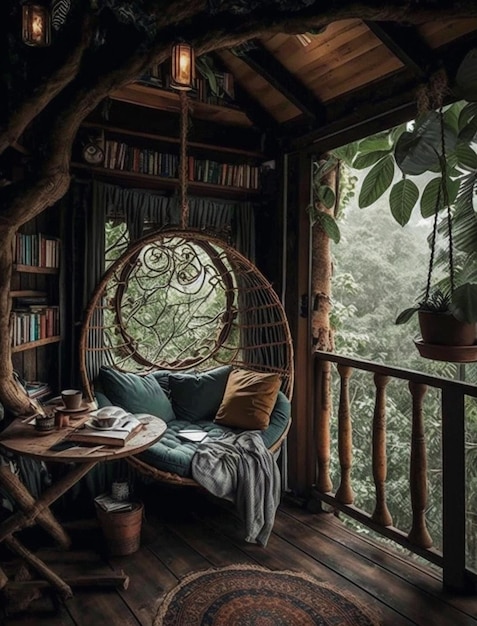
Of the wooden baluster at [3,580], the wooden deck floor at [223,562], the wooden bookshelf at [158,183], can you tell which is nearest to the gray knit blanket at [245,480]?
the wooden deck floor at [223,562]

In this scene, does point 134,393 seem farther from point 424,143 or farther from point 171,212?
point 424,143

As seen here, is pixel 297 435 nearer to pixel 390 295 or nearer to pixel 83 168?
pixel 83 168

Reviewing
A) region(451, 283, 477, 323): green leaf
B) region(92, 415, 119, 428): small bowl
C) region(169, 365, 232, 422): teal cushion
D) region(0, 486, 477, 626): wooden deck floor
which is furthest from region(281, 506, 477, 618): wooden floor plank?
region(92, 415, 119, 428): small bowl

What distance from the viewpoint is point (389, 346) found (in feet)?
25.0

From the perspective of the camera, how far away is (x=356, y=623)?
6.89 feet

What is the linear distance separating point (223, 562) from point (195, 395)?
1.11 m

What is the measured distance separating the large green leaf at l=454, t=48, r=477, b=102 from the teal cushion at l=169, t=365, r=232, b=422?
7.33 feet

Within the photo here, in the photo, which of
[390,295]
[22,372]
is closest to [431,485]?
[390,295]

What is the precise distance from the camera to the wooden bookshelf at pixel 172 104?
10.6 ft

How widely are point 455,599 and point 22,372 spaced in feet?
8.48

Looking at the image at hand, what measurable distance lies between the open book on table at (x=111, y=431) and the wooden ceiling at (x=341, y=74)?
203 centimetres

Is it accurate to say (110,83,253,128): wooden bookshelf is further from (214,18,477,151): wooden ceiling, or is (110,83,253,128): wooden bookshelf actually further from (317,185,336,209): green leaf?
(317,185,336,209): green leaf

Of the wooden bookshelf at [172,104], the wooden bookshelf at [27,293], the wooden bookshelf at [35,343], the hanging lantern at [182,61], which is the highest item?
the wooden bookshelf at [172,104]

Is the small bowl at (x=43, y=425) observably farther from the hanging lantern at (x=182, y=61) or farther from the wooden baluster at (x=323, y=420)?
the wooden baluster at (x=323, y=420)
